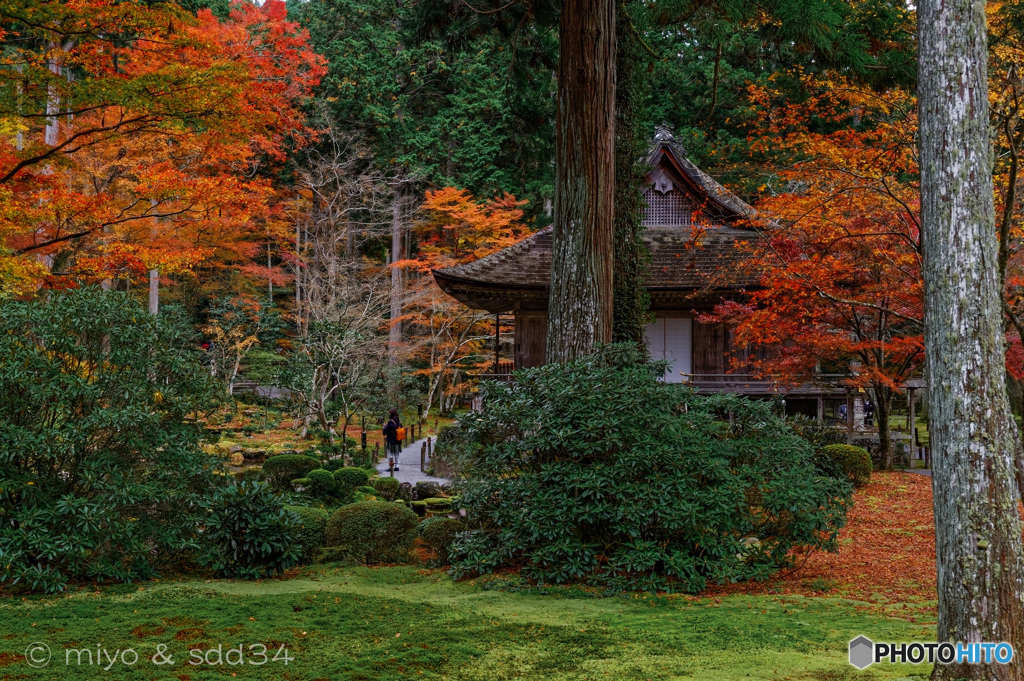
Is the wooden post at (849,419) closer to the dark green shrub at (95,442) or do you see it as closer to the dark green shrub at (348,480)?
the dark green shrub at (348,480)

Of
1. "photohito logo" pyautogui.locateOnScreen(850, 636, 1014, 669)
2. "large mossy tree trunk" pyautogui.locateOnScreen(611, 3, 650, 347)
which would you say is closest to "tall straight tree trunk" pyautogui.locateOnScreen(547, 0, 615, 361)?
"large mossy tree trunk" pyautogui.locateOnScreen(611, 3, 650, 347)

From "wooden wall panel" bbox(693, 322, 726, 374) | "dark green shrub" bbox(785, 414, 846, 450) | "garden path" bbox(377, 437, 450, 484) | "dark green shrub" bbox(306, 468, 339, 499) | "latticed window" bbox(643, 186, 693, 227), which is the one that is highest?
"latticed window" bbox(643, 186, 693, 227)

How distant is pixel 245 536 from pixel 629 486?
371 centimetres

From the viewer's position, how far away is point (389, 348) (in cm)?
2741

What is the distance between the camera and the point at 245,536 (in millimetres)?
7559

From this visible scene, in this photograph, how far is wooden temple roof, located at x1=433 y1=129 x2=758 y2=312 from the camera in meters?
→ 17.2

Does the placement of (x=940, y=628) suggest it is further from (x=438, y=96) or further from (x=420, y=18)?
(x=438, y=96)

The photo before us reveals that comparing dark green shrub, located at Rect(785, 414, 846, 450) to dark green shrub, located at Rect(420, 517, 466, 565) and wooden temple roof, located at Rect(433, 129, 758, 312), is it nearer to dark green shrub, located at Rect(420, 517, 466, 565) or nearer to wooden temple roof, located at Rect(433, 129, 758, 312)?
wooden temple roof, located at Rect(433, 129, 758, 312)

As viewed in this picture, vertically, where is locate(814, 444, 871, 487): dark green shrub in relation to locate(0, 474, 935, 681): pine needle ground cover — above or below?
above

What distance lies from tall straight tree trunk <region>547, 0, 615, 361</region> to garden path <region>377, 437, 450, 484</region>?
25.0 feet

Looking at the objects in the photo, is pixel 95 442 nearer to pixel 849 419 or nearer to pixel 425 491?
pixel 425 491

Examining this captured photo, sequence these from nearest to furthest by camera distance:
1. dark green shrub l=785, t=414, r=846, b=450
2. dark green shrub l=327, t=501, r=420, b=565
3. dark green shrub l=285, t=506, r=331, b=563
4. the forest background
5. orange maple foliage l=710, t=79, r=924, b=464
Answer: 1. dark green shrub l=285, t=506, r=331, b=563
2. dark green shrub l=327, t=501, r=420, b=565
3. the forest background
4. dark green shrub l=785, t=414, r=846, b=450
5. orange maple foliage l=710, t=79, r=924, b=464

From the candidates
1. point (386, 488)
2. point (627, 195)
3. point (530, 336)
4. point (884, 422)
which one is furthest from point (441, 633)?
point (884, 422)

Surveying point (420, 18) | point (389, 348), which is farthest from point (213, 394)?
point (389, 348)
